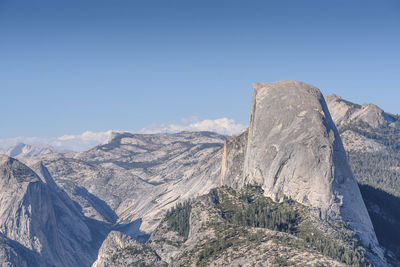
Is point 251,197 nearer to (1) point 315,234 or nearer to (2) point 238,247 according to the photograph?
(1) point 315,234

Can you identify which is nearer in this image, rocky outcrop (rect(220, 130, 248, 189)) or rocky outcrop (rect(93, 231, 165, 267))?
rocky outcrop (rect(93, 231, 165, 267))

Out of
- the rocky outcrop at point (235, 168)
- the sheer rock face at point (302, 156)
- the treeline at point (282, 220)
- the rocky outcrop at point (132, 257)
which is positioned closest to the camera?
the treeline at point (282, 220)

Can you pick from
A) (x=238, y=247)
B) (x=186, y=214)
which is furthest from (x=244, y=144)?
(x=238, y=247)

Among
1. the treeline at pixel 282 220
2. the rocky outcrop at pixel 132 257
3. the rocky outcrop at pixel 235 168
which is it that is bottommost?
the rocky outcrop at pixel 132 257

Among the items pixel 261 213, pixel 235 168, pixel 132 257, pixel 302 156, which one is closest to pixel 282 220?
pixel 261 213

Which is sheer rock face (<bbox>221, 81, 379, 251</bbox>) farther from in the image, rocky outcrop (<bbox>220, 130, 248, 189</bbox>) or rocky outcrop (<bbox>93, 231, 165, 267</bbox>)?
rocky outcrop (<bbox>93, 231, 165, 267</bbox>)

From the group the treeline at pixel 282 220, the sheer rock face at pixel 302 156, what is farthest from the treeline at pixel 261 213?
the sheer rock face at pixel 302 156

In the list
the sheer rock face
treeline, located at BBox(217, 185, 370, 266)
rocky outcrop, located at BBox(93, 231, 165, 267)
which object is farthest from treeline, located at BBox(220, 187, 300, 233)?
rocky outcrop, located at BBox(93, 231, 165, 267)

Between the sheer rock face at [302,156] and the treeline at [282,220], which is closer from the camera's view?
the treeline at [282,220]

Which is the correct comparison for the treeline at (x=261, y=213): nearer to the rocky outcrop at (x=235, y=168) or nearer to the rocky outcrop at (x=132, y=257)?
the rocky outcrop at (x=132, y=257)
